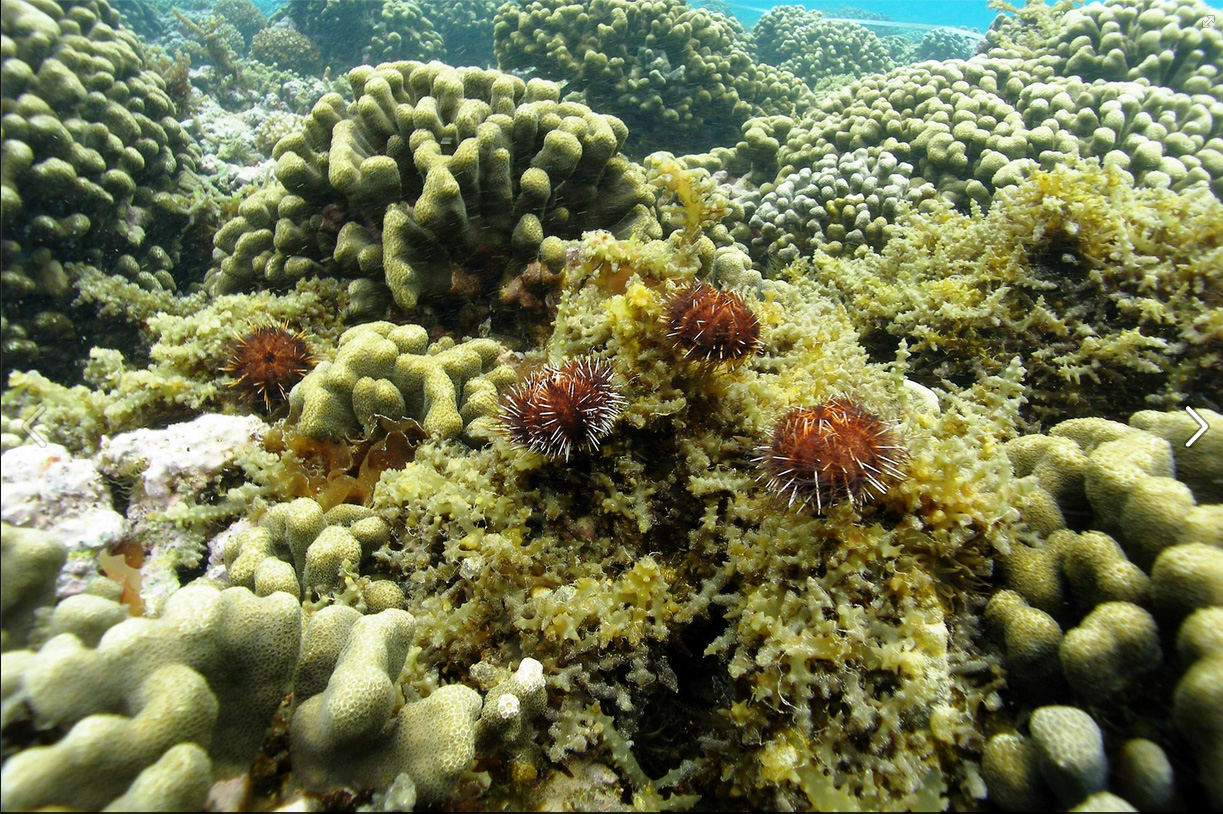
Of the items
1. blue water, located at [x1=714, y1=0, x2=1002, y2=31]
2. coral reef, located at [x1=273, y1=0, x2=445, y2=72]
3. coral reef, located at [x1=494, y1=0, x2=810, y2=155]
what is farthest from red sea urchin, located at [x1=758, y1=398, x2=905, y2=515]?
blue water, located at [x1=714, y1=0, x2=1002, y2=31]

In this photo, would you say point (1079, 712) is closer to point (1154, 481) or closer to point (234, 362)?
point (1154, 481)

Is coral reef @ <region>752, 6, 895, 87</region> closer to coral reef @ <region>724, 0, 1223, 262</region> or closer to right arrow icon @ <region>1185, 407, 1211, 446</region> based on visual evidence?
coral reef @ <region>724, 0, 1223, 262</region>

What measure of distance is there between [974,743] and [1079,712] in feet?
1.26

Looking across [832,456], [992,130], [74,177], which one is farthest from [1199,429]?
[74,177]

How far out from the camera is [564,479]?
9.19 ft

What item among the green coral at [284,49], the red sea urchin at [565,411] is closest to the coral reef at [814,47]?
the green coral at [284,49]

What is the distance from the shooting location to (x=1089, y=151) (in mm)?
5898

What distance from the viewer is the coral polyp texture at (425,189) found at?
4234mm

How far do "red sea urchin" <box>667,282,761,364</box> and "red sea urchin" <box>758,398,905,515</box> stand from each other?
414 mm

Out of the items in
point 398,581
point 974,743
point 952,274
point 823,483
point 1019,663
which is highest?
point 952,274

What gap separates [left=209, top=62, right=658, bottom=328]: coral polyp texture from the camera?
4.23 meters

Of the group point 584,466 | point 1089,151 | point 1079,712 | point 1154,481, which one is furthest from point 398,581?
point 1089,151

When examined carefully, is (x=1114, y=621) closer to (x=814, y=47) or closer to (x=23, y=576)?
(x=23, y=576)

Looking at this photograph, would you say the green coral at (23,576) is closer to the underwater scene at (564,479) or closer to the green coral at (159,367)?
the underwater scene at (564,479)
